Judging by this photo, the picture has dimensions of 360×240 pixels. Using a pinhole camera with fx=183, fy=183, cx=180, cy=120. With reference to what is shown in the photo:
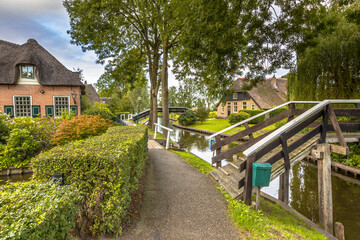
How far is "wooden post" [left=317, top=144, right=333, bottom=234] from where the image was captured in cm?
473

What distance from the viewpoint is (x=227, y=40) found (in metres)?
6.39

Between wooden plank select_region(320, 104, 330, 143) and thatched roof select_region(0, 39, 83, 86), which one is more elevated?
thatched roof select_region(0, 39, 83, 86)

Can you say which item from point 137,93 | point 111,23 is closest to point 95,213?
point 111,23

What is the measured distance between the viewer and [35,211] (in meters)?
1.93

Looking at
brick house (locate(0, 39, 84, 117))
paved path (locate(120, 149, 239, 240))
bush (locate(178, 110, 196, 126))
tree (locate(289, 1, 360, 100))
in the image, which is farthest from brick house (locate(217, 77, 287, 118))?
paved path (locate(120, 149, 239, 240))

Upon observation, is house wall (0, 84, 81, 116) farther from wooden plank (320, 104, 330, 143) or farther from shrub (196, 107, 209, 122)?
wooden plank (320, 104, 330, 143)

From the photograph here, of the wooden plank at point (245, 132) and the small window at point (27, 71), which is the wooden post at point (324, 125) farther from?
the small window at point (27, 71)

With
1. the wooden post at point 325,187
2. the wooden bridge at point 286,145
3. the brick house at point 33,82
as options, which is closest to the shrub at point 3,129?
the brick house at point 33,82

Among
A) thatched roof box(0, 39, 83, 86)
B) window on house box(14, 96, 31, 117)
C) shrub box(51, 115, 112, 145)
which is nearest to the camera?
shrub box(51, 115, 112, 145)

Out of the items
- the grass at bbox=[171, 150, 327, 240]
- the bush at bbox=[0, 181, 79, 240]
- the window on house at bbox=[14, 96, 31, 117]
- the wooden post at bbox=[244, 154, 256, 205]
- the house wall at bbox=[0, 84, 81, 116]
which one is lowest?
the grass at bbox=[171, 150, 327, 240]

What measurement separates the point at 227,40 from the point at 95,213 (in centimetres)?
629

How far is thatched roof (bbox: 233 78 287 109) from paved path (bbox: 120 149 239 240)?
25870 mm

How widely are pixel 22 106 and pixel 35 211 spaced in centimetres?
1986

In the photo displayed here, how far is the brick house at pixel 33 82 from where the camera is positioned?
53.0 ft
